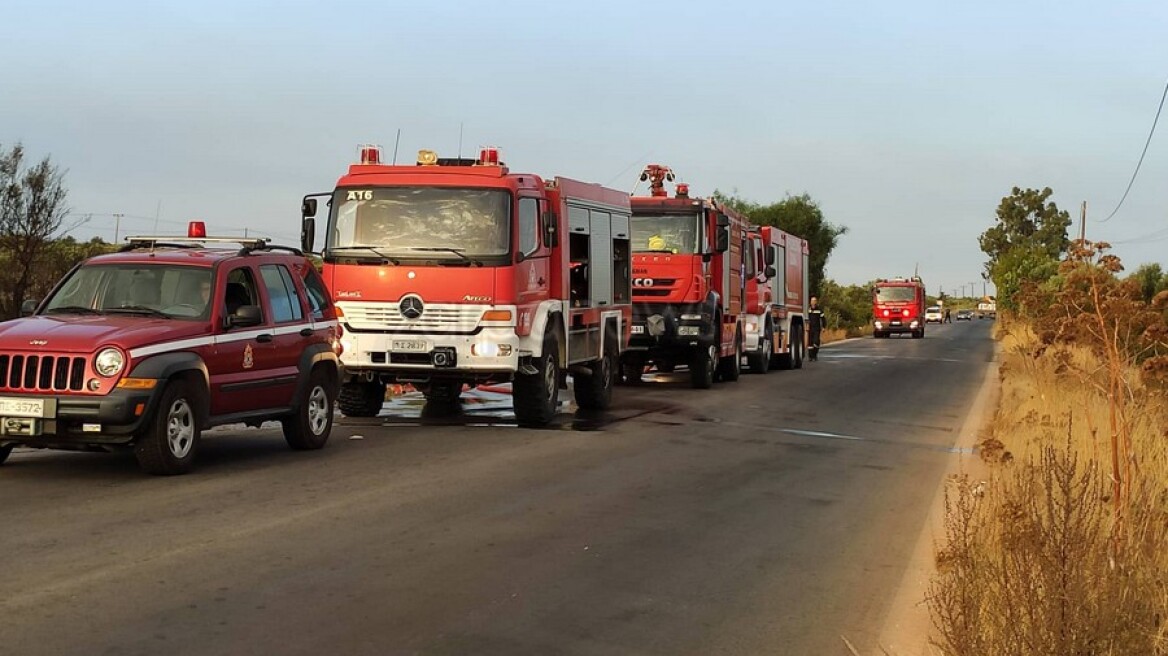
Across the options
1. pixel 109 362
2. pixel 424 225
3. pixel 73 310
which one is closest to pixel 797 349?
pixel 424 225

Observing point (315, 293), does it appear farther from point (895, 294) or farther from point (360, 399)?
point (895, 294)

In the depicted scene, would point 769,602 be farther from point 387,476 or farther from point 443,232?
point 443,232

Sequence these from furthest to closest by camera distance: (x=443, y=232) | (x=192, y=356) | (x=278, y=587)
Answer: (x=443, y=232)
(x=192, y=356)
(x=278, y=587)

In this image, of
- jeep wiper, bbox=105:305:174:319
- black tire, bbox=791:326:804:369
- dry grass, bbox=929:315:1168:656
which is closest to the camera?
dry grass, bbox=929:315:1168:656

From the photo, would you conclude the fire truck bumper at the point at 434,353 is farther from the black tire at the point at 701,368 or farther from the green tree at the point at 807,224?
the green tree at the point at 807,224

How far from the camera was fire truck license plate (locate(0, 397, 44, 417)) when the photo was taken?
1014cm

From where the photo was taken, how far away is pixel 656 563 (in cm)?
814

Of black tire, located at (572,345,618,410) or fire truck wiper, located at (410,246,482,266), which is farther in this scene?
black tire, located at (572,345,618,410)

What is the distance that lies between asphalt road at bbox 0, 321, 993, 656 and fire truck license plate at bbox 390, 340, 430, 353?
91 centimetres

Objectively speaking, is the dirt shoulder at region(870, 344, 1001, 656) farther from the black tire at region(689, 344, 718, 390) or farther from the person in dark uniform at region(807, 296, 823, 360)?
the person in dark uniform at region(807, 296, 823, 360)

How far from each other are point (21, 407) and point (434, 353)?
225 inches

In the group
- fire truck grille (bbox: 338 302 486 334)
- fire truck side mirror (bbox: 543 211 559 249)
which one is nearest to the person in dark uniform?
fire truck side mirror (bbox: 543 211 559 249)

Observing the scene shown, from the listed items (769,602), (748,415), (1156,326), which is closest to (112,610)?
(769,602)

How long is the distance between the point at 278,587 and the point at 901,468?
810cm
